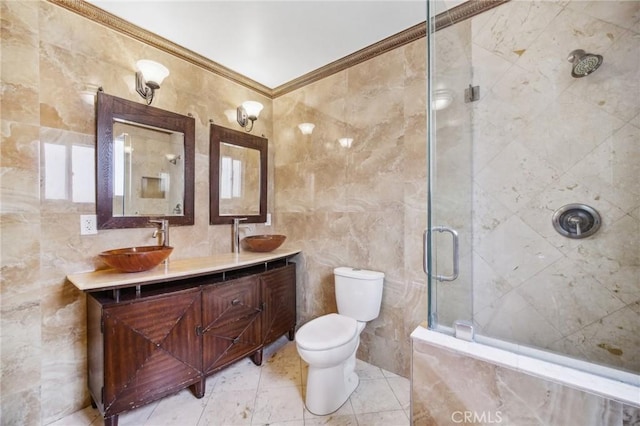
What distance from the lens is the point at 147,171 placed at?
6.04ft

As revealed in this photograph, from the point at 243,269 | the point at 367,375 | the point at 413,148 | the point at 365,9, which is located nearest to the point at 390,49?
the point at 365,9

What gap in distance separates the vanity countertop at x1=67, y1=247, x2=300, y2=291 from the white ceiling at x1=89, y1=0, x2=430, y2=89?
163 cm

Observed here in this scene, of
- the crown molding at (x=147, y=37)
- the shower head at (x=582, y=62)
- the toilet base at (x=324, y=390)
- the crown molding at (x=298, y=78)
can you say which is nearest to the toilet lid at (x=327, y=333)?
the toilet base at (x=324, y=390)

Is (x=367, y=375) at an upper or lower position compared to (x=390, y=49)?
lower

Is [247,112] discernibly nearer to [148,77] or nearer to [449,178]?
[148,77]

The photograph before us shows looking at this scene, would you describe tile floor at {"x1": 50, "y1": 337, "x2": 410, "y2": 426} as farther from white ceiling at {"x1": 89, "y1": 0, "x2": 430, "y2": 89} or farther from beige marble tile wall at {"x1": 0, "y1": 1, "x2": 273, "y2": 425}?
white ceiling at {"x1": 89, "y1": 0, "x2": 430, "y2": 89}

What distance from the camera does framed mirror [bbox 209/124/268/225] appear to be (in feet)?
7.30

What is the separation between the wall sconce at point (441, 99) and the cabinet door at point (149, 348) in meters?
1.71

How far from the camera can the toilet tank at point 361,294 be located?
6.11 feet

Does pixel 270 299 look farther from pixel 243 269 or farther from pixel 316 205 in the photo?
pixel 316 205

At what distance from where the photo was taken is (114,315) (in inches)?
52.6

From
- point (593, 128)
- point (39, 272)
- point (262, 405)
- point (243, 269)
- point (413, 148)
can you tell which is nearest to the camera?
point (593, 128)

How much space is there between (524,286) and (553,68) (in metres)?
1.21

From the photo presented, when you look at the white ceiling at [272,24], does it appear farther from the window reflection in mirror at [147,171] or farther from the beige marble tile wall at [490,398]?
the beige marble tile wall at [490,398]
